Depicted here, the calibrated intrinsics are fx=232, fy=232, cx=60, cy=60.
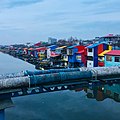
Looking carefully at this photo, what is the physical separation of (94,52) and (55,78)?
23708 mm

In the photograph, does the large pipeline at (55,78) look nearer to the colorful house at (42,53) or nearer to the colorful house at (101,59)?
the colorful house at (101,59)

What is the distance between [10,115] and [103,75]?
830 cm

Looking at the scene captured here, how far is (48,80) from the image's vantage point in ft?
52.3

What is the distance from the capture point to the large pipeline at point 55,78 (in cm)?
1476

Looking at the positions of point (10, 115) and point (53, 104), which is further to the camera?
point (53, 104)

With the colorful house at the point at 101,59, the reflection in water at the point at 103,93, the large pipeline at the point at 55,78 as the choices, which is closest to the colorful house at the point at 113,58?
the colorful house at the point at 101,59

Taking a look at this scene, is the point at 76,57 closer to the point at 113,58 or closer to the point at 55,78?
the point at 113,58

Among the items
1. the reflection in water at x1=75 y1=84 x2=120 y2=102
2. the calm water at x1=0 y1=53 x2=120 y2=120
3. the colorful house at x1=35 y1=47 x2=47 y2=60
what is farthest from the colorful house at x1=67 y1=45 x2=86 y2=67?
the colorful house at x1=35 y1=47 x2=47 y2=60

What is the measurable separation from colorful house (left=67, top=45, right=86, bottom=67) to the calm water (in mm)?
15335

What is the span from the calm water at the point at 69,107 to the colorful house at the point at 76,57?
1533cm

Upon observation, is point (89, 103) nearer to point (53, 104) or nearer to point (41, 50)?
point (53, 104)

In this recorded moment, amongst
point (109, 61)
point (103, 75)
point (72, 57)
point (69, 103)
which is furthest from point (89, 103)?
point (72, 57)

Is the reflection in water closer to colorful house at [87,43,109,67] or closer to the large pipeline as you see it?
the large pipeline

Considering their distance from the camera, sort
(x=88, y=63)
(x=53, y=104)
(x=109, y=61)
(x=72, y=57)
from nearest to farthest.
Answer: (x=53, y=104), (x=109, y=61), (x=88, y=63), (x=72, y=57)
